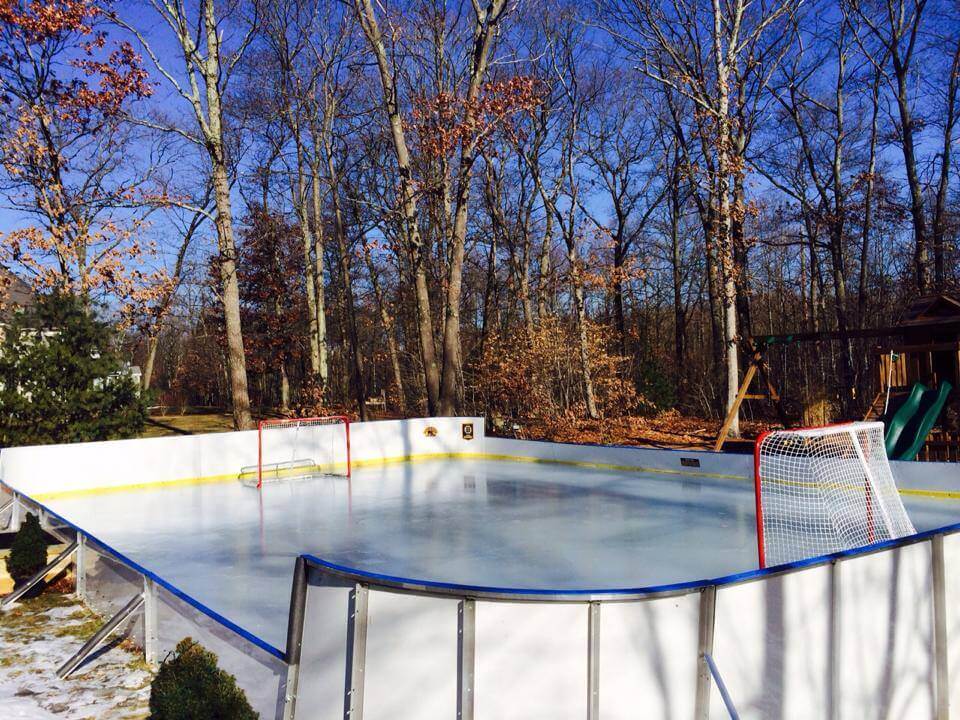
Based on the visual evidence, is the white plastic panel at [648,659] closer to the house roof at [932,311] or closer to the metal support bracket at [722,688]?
the metal support bracket at [722,688]

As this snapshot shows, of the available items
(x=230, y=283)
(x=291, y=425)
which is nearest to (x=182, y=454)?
(x=291, y=425)

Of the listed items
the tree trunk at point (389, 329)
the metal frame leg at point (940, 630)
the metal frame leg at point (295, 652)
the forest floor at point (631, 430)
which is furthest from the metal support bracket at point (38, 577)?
the tree trunk at point (389, 329)

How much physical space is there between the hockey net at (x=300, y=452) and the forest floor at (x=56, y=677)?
24.0ft

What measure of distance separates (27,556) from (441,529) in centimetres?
397

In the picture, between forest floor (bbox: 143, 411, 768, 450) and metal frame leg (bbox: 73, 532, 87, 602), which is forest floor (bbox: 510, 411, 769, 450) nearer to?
forest floor (bbox: 143, 411, 768, 450)

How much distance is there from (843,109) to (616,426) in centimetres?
1123

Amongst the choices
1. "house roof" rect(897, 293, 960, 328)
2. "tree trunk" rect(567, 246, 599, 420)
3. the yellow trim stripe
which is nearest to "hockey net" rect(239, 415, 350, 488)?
the yellow trim stripe

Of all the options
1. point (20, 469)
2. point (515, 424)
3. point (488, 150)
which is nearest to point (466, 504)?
point (20, 469)

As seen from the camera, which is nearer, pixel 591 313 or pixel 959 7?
pixel 959 7

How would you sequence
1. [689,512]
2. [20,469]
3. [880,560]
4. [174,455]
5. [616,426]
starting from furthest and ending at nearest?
[616,426] → [174,455] → [20,469] → [689,512] → [880,560]

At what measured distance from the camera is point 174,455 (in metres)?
12.7

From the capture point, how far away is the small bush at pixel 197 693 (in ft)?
11.0

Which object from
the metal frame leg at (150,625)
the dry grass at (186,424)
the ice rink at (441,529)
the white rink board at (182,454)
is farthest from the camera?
the dry grass at (186,424)

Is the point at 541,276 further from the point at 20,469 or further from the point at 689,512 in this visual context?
the point at 20,469
